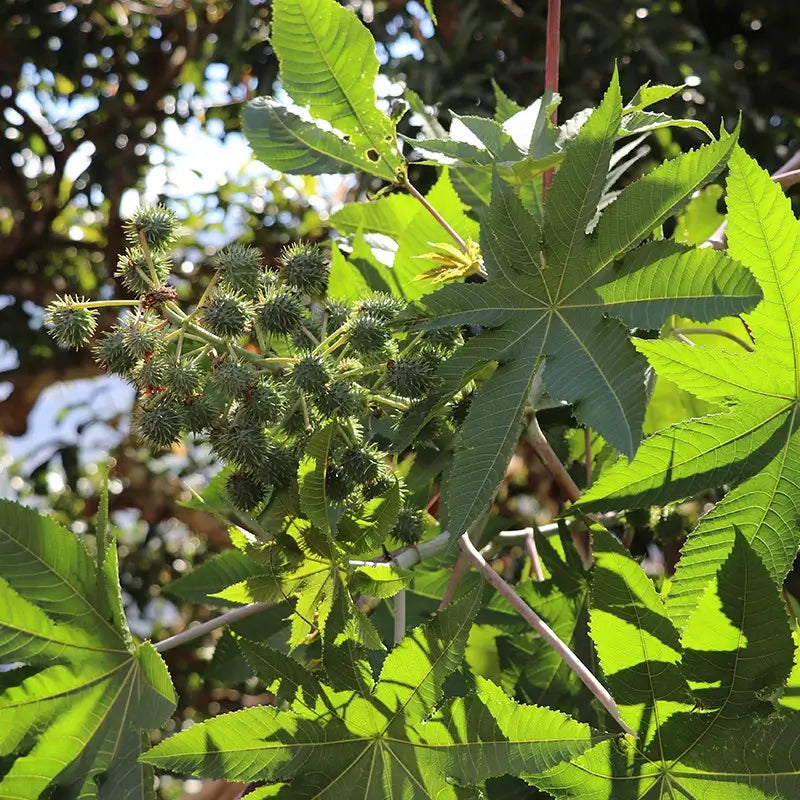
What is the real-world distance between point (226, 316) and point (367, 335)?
16 cm

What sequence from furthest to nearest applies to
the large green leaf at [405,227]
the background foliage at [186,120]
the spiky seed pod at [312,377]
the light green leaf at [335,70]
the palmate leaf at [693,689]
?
the background foliage at [186,120] → the large green leaf at [405,227] → the light green leaf at [335,70] → the spiky seed pod at [312,377] → the palmate leaf at [693,689]

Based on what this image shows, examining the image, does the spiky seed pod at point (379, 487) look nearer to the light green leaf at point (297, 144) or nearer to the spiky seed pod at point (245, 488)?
the spiky seed pod at point (245, 488)

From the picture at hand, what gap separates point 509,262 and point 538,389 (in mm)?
203

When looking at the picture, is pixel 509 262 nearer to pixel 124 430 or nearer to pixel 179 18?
pixel 179 18

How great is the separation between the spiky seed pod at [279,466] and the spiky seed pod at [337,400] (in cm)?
6

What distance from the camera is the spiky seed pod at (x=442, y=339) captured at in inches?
45.8

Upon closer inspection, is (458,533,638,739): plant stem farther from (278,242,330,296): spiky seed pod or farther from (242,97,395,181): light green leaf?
(242,97,395,181): light green leaf

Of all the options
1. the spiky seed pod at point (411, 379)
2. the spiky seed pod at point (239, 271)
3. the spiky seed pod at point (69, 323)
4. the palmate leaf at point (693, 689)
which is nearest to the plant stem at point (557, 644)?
the palmate leaf at point (693, 689)

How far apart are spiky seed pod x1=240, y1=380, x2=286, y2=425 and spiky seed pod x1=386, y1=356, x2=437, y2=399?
12cm

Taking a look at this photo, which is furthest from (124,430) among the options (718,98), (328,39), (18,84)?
(328,39)

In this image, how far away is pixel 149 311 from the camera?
114 centimetres

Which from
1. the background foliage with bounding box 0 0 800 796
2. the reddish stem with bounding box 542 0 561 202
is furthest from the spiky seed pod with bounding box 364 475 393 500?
the background foliage with bounding box 0 0 800 796

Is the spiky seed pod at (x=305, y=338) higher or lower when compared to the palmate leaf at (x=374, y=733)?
higher

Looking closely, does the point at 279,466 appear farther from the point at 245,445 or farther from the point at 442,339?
the point at 442,339
